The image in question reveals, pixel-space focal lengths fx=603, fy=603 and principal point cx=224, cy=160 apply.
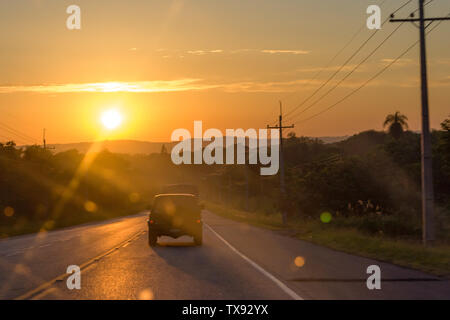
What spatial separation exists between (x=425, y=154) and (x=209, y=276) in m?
12.5

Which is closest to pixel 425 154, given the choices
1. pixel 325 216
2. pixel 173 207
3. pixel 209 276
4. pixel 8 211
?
pixel 173 207

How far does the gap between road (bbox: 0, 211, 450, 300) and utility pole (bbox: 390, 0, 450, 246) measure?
375cm

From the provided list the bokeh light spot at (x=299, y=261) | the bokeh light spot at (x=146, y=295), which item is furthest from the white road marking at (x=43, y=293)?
the bokeh light spot at (x=299, y=261)

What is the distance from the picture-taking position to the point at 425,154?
2352cm

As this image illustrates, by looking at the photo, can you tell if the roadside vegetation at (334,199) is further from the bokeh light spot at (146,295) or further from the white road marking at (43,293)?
the white road marking at (43,293)

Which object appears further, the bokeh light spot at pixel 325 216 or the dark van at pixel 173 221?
the bokeh light spot at pixel 325 216

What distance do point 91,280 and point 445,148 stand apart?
2918cm

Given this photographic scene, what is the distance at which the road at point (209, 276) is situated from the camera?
11.6 m

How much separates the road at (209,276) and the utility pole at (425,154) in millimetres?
3750

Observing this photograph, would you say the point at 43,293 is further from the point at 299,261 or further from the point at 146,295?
the point at 299,261

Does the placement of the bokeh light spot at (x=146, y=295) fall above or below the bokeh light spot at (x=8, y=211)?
above
